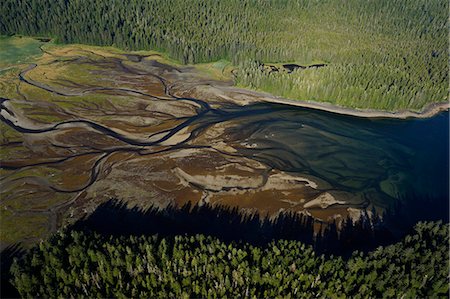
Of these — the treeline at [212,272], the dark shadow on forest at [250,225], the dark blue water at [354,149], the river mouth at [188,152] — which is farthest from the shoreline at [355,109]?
the treeline at [212,272]

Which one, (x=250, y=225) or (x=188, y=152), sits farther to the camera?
(x=188, y=152)

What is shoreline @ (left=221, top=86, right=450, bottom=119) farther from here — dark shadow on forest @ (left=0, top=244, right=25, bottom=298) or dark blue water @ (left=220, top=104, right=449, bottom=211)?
dark shadow on forest @ (left=0, top=244, right=25, bottom=298)

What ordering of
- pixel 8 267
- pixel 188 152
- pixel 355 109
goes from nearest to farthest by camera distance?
pixel 8 267 < pixel 188 152 < pixel 355 109

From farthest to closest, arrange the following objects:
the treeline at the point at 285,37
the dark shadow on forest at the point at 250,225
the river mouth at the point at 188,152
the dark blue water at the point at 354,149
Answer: the treeline at the point at 285,37 < the dark blue water at the point at 354,149 < the river mouth at the point at 188,152 < the dark shadow on forest at the point at 250,225

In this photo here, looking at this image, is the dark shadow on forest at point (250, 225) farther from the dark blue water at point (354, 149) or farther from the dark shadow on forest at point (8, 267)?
the dark shadow on forest at point (8, 267)

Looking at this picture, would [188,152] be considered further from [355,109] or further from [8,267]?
[355,109]

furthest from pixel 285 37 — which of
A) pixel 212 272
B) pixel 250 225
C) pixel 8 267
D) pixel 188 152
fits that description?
pixel 8 267

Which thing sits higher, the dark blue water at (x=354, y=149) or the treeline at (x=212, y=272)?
the dark blue water at (x=354, y=149)
